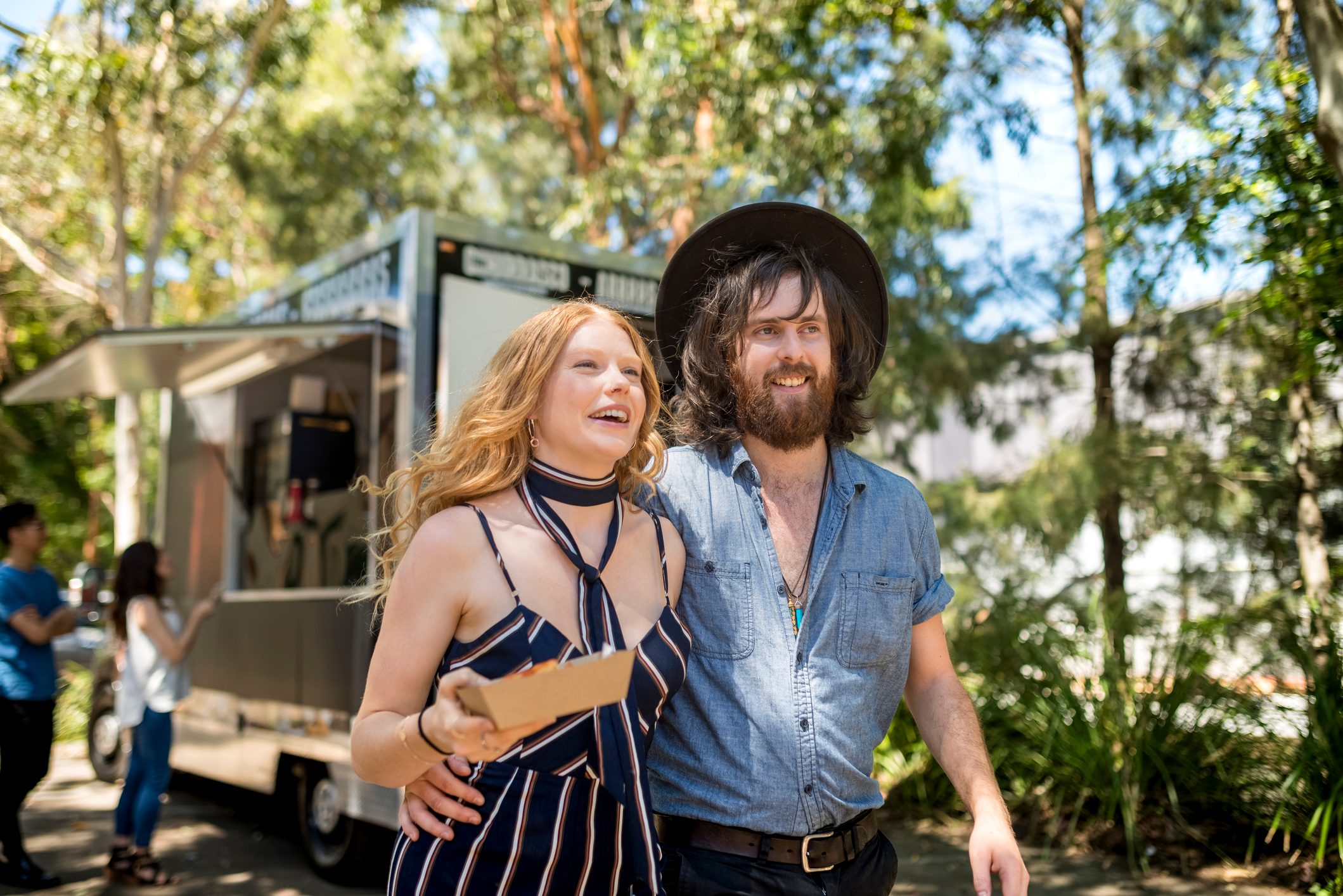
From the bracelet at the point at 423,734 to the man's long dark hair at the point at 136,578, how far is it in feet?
16.4

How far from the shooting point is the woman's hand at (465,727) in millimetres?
1425

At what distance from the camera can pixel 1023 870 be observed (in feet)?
6.33

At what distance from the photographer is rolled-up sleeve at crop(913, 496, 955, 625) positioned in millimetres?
2238

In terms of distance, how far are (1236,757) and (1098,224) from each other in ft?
9.74

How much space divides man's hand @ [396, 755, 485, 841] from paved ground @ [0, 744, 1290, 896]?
400cm

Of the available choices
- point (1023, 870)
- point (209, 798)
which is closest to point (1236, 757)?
point (1023, 870)

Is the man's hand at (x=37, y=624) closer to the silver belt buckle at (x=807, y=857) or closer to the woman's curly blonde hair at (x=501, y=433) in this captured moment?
the woman's curly blonde hair at (x=501, y=433)

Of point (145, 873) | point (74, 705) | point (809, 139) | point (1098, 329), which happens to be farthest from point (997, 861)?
point (74, 705)

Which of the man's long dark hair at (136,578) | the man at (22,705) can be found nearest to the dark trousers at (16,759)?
the man at (22,705)

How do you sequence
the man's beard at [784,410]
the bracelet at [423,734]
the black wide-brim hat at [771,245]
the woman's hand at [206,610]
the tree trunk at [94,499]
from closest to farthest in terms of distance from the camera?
the bracelet at [423,734] < the man's beard at [784,410] < the black wide-brim hat at [771,245] < the woman's hand at [206,610] < the tree trunk at [94,499]

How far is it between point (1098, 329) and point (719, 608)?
6.53 metres

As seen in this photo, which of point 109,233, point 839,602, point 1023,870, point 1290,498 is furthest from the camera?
point 109,233

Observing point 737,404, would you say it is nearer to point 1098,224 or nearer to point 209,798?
point 1098,224

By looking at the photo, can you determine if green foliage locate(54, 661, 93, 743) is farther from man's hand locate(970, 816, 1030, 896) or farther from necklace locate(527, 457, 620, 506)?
man's hand locate(970, 816, 1030, 896)
